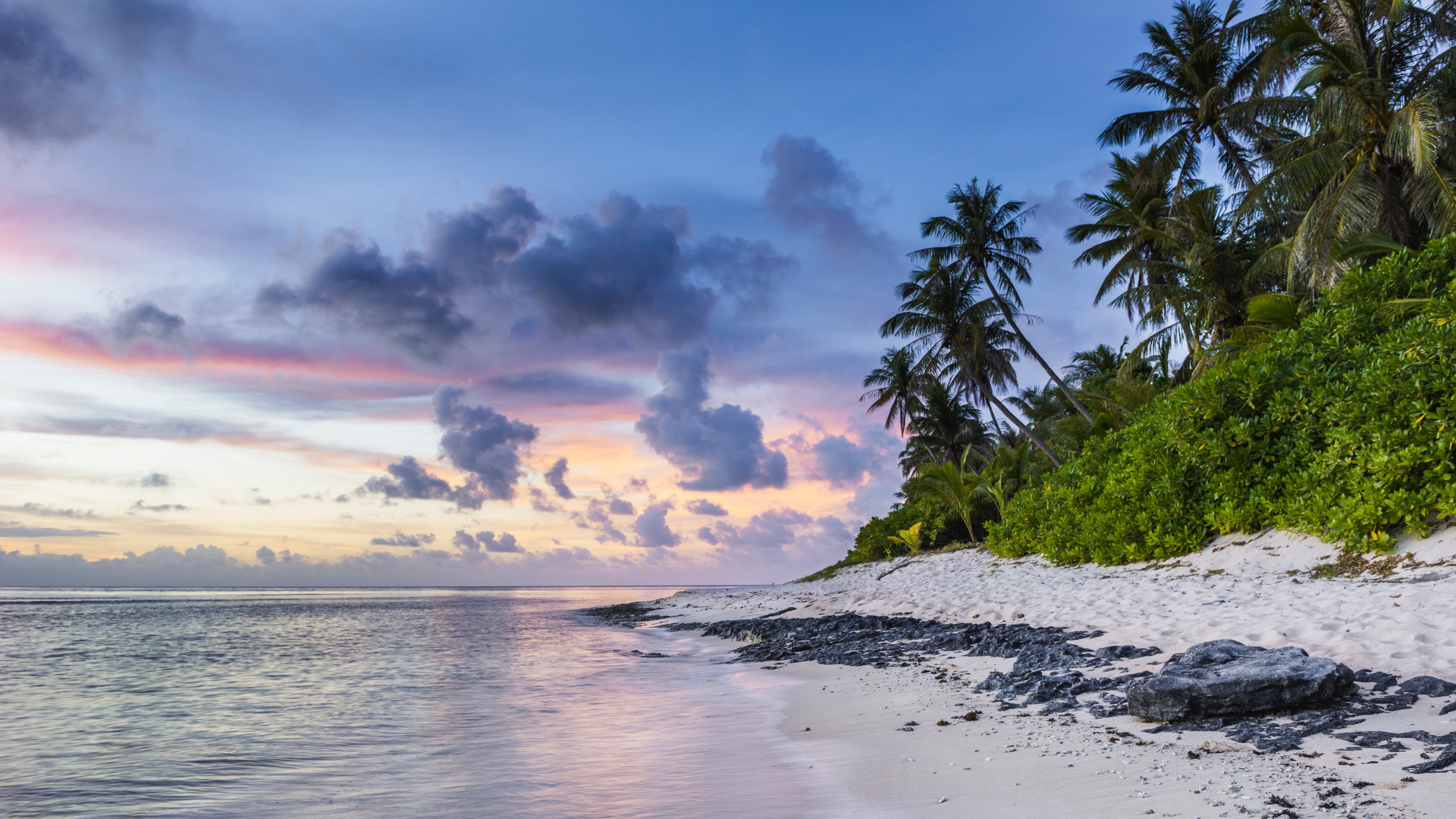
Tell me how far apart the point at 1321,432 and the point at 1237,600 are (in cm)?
430

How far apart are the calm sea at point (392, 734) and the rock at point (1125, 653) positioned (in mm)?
3193

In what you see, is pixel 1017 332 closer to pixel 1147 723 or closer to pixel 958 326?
pixel 958 326

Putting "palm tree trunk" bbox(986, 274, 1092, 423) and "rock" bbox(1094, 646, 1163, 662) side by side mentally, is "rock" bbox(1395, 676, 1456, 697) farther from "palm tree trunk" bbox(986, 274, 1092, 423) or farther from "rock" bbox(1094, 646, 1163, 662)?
"palm tree trunk" bbox(986, 274, 1092, 423)

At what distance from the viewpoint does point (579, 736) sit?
23.6 feet

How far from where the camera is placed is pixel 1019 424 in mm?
26422

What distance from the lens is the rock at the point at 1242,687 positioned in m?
4.49

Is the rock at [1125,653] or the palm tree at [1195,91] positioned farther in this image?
the palm tree at [1195,91]

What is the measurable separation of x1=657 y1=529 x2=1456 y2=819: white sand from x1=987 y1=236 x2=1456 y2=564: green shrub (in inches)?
19.9

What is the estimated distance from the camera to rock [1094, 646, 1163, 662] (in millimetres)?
6637

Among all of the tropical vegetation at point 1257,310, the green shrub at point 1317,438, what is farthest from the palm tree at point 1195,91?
the green shrub at point 1317,438

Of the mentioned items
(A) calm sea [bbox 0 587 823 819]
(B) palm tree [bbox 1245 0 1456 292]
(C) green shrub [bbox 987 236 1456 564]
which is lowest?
(A) calm sea [bbox 0 587 823 819]

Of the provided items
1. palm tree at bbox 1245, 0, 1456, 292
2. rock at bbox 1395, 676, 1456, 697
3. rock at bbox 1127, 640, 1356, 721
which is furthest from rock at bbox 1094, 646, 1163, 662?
palm tree at bbox 1245, 0, 1456, 292

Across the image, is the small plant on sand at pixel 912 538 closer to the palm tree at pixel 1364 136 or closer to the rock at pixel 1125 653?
the palm tree at pixel 1364 136

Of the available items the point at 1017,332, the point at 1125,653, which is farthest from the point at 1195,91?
the point at 1125,653
